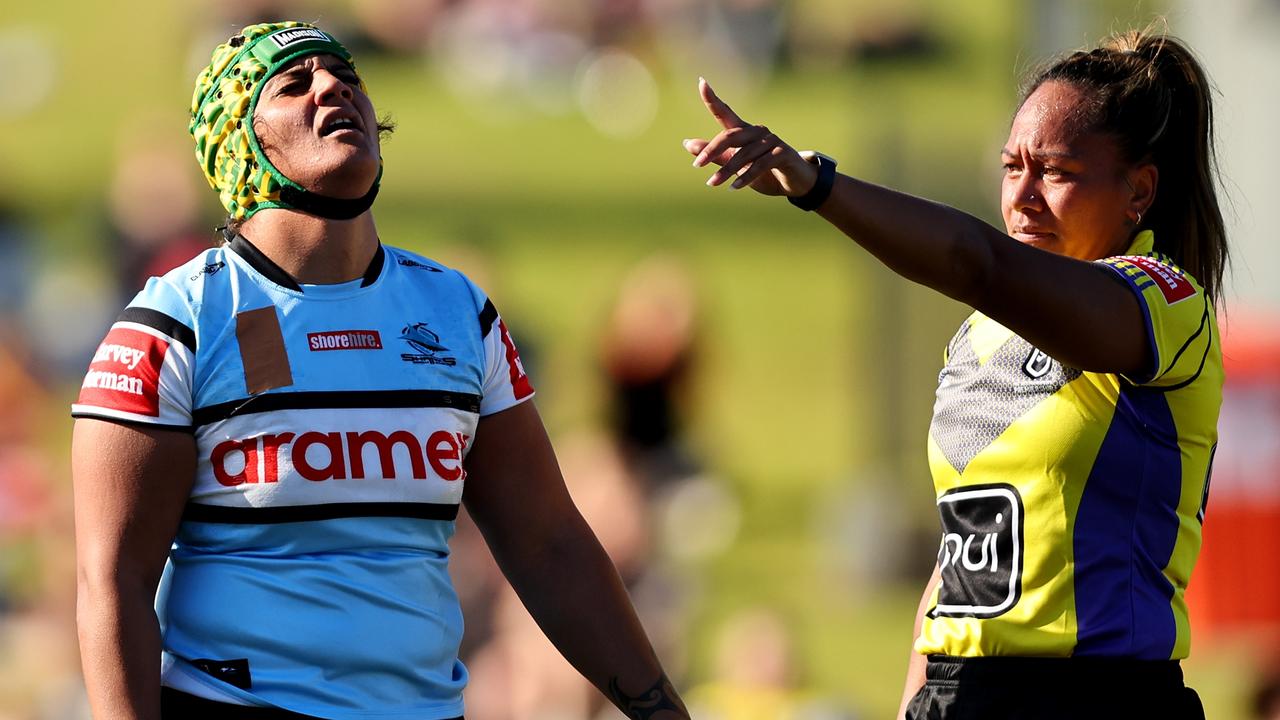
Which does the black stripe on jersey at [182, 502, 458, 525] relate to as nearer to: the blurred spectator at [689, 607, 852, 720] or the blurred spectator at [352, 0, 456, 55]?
the blurred spectator at [689, 607, 852, 720]

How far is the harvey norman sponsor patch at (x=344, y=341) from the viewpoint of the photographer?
9.56 ft

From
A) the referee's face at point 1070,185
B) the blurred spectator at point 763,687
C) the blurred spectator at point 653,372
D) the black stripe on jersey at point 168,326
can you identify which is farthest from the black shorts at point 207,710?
the blurred spectator at point 653,372

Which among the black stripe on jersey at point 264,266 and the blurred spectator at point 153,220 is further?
the blurred spectator at point 153,220

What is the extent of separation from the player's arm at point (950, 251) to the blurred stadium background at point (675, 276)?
15.1ft

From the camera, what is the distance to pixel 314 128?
301 centimetres

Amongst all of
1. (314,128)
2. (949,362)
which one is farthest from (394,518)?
(949,362)

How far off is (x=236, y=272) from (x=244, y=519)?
0.43 metres

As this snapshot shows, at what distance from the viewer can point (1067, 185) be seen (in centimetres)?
291

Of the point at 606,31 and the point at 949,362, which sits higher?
the point at 606,31

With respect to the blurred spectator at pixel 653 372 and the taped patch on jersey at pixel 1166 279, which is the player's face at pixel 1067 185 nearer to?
the taped patch on jersey at pixel 1166 279

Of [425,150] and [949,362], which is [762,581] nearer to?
[425,150]

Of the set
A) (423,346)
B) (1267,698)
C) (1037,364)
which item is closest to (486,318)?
(423,346)

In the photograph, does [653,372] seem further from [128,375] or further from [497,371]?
[128,375]

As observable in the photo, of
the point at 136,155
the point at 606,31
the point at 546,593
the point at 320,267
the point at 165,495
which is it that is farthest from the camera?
the point at 606,31
